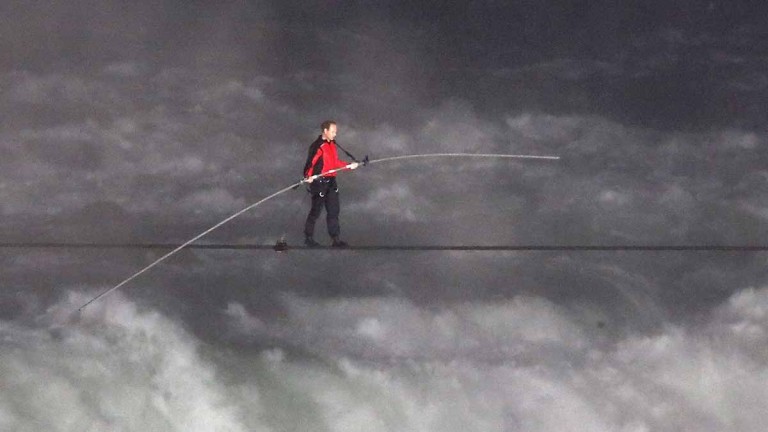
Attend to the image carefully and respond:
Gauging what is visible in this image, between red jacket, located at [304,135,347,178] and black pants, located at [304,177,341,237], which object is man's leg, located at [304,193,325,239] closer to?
black pants, located at [304,177,341,237]


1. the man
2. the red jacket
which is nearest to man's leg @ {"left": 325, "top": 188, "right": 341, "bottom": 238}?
the man

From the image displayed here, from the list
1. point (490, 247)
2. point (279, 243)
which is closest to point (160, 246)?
point (279, 243)

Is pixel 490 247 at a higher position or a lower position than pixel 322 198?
lower

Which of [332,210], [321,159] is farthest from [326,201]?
[321,159]

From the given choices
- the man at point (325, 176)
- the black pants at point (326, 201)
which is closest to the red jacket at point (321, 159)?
the man at point (325, 176)

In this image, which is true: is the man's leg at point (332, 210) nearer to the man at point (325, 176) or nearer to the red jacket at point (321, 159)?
the man at point (325, 176)

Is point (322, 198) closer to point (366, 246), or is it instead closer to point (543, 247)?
point (366, 246)

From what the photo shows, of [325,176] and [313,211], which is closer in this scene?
[325,176]

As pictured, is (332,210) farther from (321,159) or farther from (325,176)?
(321,159)
